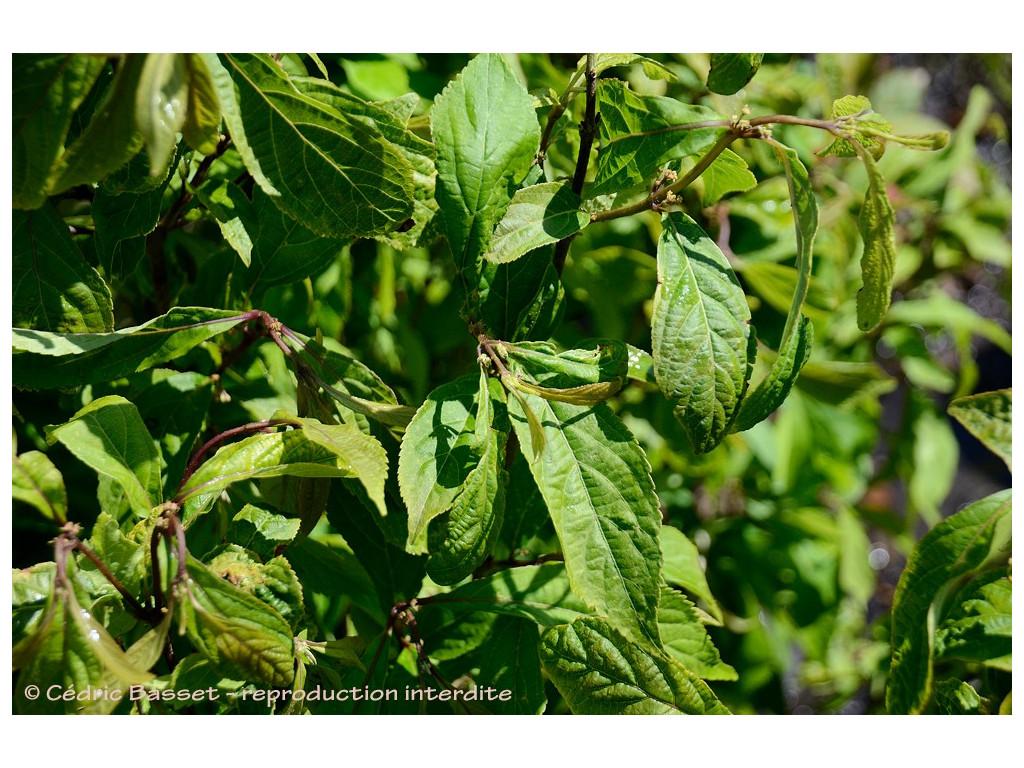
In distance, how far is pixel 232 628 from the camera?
68 cm

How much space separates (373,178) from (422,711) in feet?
1.89

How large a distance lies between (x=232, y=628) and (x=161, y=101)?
1.39 feet

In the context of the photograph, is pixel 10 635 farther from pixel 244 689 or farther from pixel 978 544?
pixel 978 544

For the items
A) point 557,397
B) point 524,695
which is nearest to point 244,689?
point 524,695

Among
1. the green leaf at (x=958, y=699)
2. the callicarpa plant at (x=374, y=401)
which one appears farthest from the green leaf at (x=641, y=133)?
the green leaf at (x=958, y=699)

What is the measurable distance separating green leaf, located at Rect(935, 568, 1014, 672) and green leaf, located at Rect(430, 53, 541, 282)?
67 centimetres

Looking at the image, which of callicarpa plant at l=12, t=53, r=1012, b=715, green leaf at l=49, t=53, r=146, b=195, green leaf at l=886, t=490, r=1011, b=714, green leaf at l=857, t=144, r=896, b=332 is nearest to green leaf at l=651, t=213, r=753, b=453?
callicarpa plant at l=12, t=53, r=1012, b=715

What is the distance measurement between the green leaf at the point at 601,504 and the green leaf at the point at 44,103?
0.44m

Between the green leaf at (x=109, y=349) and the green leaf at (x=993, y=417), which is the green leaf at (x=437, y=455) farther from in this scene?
the green leaf at (x=993, y=417)

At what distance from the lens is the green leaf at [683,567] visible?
3.33 feet

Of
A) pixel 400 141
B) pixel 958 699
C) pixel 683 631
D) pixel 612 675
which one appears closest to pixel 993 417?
pixel 958 699

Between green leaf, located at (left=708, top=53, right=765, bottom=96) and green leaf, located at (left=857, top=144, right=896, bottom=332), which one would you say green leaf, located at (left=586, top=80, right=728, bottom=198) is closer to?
green leaf, located at (left=708, top=53, right=765, bottom=96)

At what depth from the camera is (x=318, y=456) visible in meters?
0.74

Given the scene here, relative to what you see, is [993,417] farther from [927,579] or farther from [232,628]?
[232,628]
